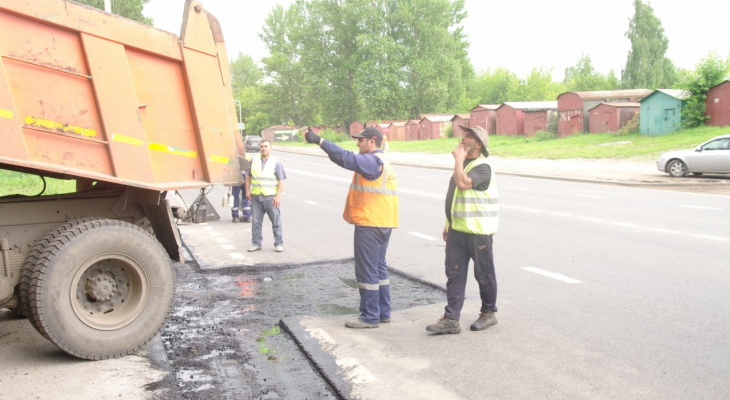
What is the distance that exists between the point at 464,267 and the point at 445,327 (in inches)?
20.6

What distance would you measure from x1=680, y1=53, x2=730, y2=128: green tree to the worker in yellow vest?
30.3 metres

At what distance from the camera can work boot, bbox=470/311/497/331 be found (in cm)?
566

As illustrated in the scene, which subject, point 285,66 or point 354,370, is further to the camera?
point 285,66

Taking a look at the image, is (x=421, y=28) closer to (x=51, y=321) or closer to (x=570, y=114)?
(x=570, y=114)

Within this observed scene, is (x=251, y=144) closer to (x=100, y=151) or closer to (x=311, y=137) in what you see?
(x=311, y=137)

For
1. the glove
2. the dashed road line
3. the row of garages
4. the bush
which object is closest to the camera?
the glove

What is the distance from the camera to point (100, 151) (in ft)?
15.9

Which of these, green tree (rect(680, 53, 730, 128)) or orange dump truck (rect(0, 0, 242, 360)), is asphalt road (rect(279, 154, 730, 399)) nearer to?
orange dump truck (rect(0, 0, 242, 360))

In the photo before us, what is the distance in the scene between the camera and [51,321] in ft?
15.4

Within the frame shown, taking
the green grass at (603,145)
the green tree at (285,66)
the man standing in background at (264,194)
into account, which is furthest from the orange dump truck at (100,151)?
the green tree at (285,66)

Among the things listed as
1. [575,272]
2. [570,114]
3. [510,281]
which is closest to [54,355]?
[510,281]

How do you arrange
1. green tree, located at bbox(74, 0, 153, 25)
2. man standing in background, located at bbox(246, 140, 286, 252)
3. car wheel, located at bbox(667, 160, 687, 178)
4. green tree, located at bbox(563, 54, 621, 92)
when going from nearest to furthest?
1. man standing in background, located at bbox(246, 140, 286, 252)
2. car wheel, located at bbox(667, 160, 687, 178)
3. green tree, located at bbox(74, 0, 153, 25)
4. green tree, located at bbox(563, 54, 621, 92)

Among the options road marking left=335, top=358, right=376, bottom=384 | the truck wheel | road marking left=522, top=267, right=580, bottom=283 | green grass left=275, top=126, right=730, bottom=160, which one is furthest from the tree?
the truck wheel

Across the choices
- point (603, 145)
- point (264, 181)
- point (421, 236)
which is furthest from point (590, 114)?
point (264, 181)
